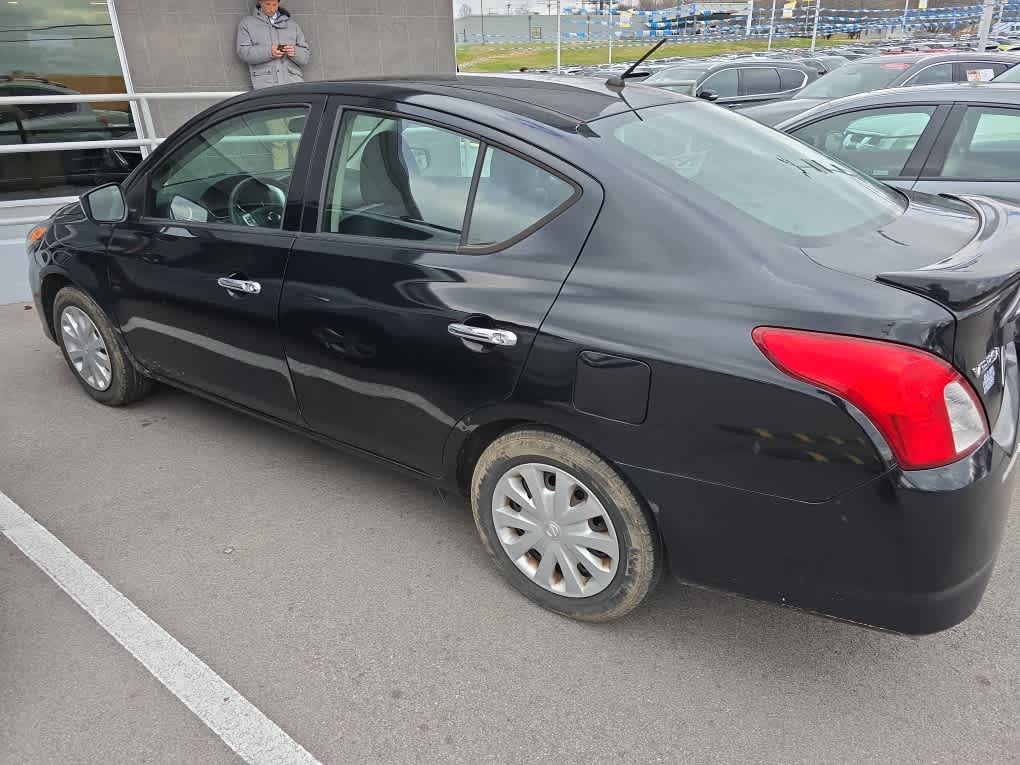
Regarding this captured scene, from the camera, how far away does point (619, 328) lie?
214cm

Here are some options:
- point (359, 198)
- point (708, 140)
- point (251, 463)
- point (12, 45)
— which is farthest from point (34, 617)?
point (12, 45)

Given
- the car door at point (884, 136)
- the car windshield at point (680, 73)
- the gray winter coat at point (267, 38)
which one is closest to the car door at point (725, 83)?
the car windshield at point (680, 73)

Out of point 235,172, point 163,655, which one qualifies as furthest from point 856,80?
point 163,655

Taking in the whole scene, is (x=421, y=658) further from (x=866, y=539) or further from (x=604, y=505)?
(x=866, y=539)

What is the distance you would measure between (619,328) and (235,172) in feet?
6.67

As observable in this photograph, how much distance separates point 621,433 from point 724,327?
402 millimetres

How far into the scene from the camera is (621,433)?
216 cm

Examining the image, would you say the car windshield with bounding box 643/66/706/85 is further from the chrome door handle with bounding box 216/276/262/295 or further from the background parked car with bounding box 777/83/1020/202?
the chrome door handle with bounding box 216/276/262/295

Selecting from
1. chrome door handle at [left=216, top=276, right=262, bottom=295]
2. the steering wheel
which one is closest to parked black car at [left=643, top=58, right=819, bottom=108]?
the steering wheel

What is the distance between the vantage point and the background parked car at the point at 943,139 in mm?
4246

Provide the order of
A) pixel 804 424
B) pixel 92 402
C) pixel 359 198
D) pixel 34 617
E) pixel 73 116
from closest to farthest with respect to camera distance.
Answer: pixel 804 424, pixel 34 617, pixel 359 198, pixel 92 402, pixel 73 116

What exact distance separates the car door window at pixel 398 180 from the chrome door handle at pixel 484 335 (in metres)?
0.31

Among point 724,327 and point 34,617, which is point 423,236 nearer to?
point 724,327

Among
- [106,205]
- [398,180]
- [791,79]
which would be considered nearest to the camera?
[398,180]
